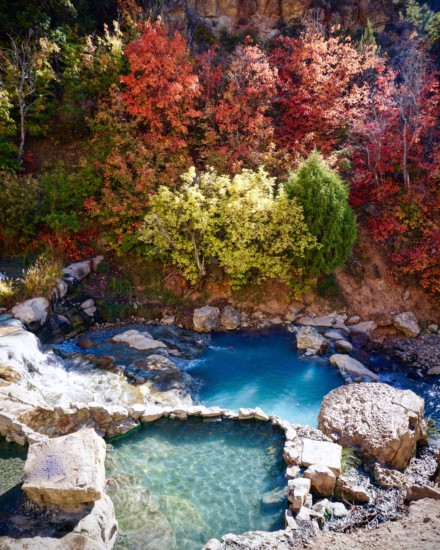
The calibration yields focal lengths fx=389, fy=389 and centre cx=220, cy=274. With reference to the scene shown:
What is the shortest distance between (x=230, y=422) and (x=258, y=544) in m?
3.31

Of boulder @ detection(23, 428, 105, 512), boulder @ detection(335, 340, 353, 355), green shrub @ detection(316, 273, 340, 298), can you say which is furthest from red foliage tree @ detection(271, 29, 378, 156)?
boulder @ detection(23, 428, 105, 512)

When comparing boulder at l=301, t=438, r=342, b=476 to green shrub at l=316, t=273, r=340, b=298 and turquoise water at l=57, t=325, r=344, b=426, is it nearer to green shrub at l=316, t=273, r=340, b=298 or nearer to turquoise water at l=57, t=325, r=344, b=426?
turquoise water at l=57, t=325, r=344, b=426

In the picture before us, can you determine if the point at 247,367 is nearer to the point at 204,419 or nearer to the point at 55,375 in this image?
the point at 204,419

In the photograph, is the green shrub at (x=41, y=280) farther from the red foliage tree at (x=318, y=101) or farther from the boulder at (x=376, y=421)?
the red foliage tree at (x=318, y=101)

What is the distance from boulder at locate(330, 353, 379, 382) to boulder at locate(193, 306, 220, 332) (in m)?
4.17

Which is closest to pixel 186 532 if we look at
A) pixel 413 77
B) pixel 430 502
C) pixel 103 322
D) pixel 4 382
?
pixel 430 502

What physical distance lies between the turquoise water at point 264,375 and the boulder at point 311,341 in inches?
13.0

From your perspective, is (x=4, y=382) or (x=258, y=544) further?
(x=4, y=382)

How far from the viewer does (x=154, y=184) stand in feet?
45.9

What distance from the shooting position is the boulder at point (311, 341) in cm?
1257

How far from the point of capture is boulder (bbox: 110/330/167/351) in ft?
39.9

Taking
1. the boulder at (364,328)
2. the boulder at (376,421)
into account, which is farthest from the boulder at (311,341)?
the boulder at (376,421)

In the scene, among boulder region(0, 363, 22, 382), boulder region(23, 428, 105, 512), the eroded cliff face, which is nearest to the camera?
boulder region(23, 428, 105, 512)

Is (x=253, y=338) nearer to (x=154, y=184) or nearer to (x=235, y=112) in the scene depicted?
(x=154, y=184)
